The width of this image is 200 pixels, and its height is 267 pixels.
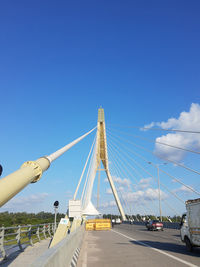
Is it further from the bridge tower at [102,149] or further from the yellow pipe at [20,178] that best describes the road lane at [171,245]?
the bridge tower at [102,149]

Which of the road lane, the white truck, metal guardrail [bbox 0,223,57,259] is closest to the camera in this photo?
metal guardrail [bbox 0,223,57,259]

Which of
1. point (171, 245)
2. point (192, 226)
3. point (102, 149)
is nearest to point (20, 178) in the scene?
point (192, 226)

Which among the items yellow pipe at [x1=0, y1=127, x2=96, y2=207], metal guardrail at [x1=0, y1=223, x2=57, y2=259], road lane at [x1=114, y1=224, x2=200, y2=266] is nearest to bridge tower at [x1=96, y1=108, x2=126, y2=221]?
road lane at [x1=114, y1=224, x2=200, y2=266]

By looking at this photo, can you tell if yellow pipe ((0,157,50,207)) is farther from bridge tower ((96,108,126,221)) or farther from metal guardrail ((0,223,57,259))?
bridge tower ((96,108,126,221))

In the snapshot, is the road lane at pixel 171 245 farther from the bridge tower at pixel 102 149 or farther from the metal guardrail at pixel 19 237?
the bridge tower at pixel 102 149

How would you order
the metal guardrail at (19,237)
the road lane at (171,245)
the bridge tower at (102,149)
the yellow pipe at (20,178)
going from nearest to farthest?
the yellow pipe at (20,178) → the metal guardrail at (19,237) → the road lane at (171,245) → the bridge tower at (102,149)

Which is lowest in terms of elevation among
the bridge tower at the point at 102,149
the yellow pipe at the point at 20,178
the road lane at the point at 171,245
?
the road lane at the point at 171,245

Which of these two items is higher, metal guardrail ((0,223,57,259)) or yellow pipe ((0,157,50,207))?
yellow pipe ((0,157,50,207))

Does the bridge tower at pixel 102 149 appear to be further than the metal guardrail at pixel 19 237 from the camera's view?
Yes

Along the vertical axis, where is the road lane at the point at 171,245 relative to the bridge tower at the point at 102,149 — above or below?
below

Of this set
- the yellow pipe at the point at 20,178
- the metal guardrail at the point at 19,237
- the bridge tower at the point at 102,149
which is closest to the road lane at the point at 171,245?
the metal guardrail at the point at 19,237

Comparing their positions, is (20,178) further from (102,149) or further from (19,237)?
(102,149)

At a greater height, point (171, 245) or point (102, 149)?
point (102, 149)

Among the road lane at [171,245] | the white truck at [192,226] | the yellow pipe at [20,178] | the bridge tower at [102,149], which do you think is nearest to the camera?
the yellow pipe at [20,178]
